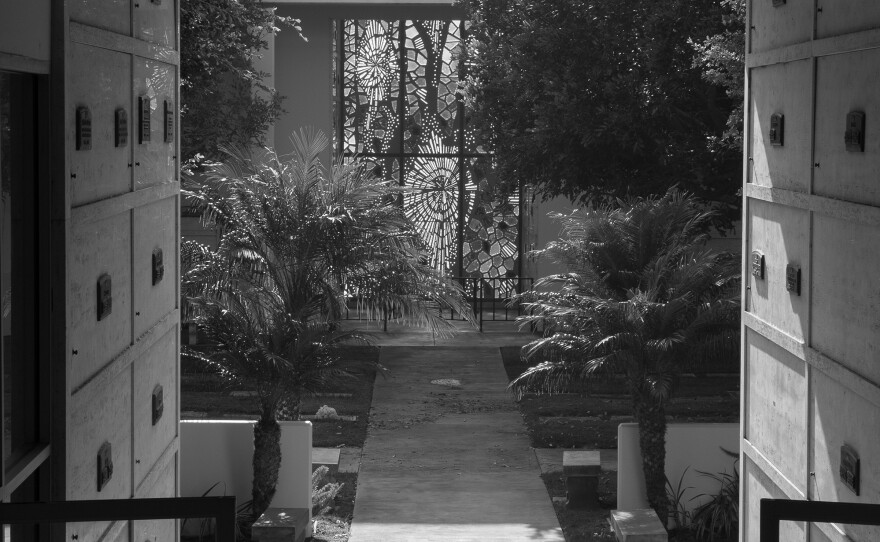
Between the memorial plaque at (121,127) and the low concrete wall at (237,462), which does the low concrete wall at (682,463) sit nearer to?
the low concrete wall at (237,462)

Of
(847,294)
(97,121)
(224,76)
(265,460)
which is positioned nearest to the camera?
(97,121)

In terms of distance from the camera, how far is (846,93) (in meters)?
6.09

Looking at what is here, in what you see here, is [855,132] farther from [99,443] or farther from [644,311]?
[644,311]

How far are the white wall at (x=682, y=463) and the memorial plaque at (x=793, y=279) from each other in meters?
5.31

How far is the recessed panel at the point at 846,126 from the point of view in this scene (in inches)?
225

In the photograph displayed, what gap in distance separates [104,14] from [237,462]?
22.9 ft

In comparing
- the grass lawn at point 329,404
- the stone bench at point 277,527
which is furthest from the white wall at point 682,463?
the stone bench at point 277,527

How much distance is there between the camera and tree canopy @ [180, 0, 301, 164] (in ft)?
40.4

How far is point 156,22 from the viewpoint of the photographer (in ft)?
23.4

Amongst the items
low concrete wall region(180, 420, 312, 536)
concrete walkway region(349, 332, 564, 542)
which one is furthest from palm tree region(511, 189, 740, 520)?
low concrete wall region(180, 420, 312, 536)

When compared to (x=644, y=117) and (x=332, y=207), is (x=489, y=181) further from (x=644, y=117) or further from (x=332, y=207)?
(x=332, y=207)

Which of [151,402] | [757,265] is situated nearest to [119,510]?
[151,402]

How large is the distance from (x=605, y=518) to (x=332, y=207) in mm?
4263

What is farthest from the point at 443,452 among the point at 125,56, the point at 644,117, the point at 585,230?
the point at 125,56
